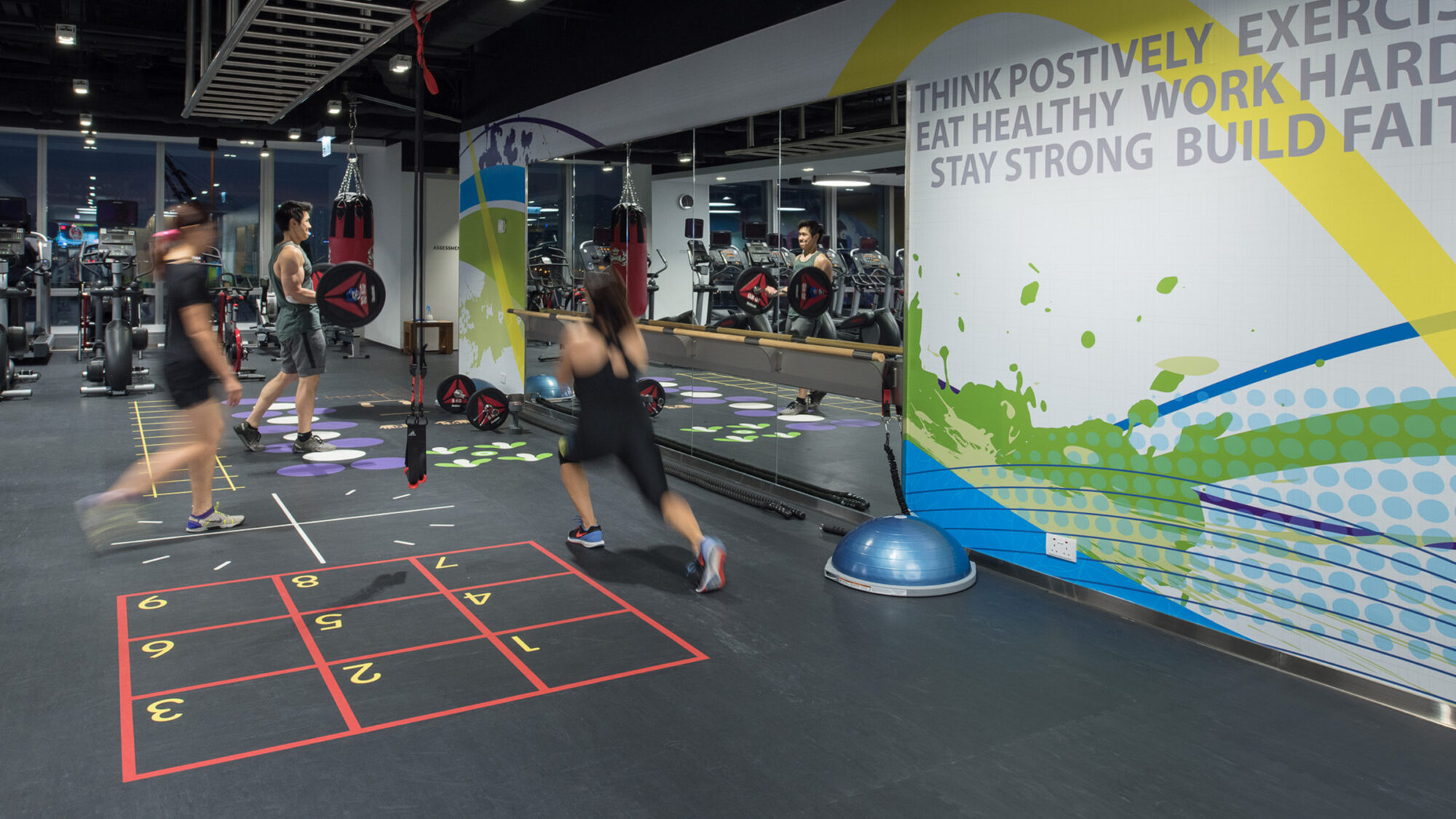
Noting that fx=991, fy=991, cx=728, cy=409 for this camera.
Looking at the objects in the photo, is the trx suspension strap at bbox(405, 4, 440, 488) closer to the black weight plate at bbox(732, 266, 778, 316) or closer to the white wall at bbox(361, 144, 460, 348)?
the black weight plate at bbox(732, 266, 778, 316)

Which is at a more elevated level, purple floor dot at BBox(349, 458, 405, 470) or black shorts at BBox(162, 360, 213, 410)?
black shorts at BBox(162, 360, 213, 410)

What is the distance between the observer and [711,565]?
165 inches

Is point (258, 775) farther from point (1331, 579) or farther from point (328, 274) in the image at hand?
point (1331, 579)

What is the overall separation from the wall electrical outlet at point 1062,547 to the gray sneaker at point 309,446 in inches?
203

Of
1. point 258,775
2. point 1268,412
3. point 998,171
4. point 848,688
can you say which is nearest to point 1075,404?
point 1268,412

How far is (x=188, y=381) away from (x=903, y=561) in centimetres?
343

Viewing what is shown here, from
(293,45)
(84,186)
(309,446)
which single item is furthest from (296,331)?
(84,186)

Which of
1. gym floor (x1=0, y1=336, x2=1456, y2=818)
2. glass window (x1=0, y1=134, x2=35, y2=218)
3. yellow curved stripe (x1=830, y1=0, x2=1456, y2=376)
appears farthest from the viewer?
glass window (x1=0, y1=134, x2=35, y2=218)

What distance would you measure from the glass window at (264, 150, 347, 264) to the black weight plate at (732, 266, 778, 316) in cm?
1217

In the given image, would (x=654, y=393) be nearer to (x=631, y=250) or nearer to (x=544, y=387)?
(x=631, y=250)

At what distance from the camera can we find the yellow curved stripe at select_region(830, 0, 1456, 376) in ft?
10.1

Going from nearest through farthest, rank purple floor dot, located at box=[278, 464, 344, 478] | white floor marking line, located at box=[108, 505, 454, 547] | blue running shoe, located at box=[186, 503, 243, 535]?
white floor marking line, located at box=[108, 505, 454, 547] → blue running shoe, located at box=[186, 503, 243, 535] → purple floor dot, located at box=[278, 464, 344, 478]

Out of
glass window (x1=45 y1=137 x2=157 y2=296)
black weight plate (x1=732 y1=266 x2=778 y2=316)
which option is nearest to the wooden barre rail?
black weight plate (x1=732 y1=266 x2=778 y2=316)

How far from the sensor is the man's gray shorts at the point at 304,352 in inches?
272
